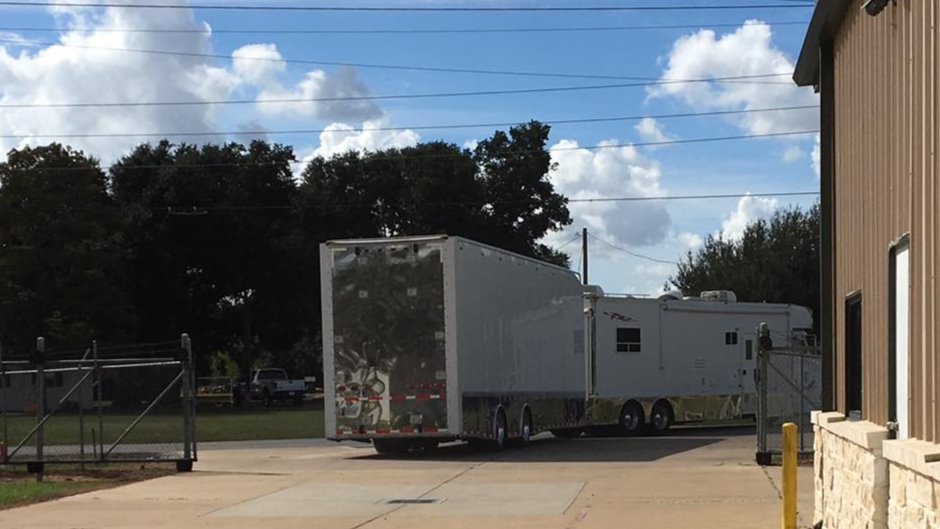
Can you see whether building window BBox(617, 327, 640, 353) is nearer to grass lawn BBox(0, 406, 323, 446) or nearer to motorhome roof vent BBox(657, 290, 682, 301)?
motorhome roof vent BBox(657, 290, 682, 301)

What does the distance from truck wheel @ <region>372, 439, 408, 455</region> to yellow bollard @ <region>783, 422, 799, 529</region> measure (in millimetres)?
12205

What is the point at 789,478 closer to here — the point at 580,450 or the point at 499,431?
the point at 499,431

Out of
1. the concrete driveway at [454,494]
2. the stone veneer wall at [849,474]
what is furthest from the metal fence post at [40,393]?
the stone veneer wall at [849,474]

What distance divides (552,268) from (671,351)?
4.20 meters

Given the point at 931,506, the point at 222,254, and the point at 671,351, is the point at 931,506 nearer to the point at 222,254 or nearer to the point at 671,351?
the point at 671,351

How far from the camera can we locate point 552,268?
25.6m

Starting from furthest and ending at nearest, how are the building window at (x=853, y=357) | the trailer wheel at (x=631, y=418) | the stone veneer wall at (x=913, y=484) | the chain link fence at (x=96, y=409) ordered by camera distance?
the trailer wheel at (x=631, y=418) < the chain link fence at (x=96, y=409) < the building window at (x=853, y=357) < the stone veneer wall at (x=913, y=484)

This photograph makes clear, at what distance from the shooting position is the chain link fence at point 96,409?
61.4 feet

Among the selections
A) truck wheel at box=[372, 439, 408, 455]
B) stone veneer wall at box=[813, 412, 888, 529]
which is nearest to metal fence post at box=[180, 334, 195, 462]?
truck wheel at box=[372, 439, 408, 455]

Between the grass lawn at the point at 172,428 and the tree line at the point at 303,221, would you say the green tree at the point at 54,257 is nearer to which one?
the tree line at the point at 303,221

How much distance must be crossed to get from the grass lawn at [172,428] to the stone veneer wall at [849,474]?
18.4 m

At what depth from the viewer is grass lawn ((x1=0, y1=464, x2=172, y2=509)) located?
15359 mm

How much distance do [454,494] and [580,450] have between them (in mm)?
7831

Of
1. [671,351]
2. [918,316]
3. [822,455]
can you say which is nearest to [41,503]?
[822,455]
